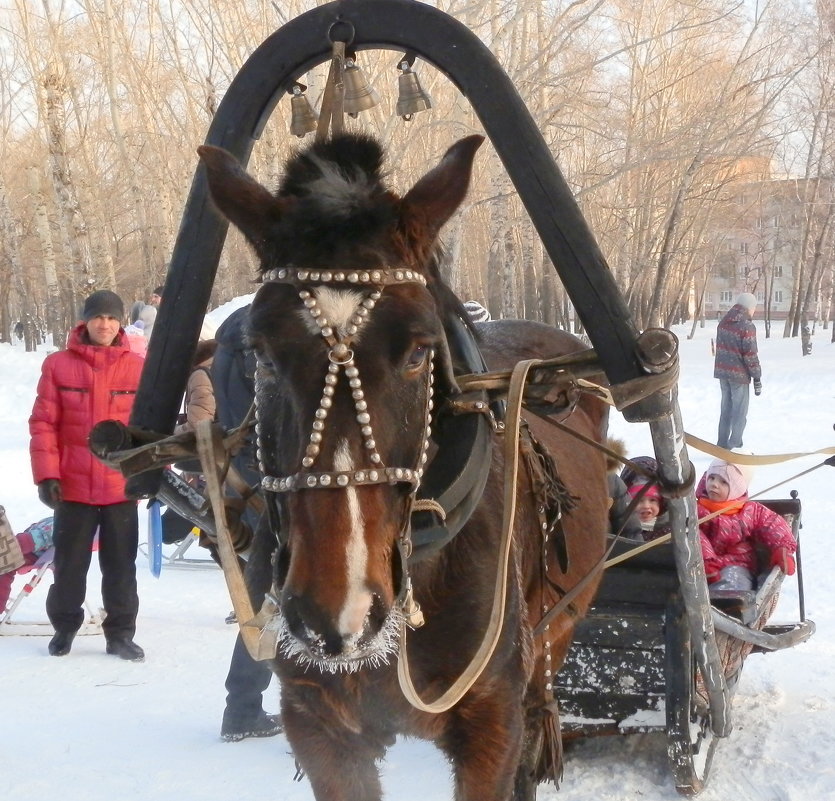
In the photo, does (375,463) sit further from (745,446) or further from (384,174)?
(745,446)

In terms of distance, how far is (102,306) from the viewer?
5.86m

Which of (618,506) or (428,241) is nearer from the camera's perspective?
(428,241)

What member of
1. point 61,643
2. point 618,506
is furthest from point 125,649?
point 618,506

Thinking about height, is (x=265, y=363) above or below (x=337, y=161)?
below

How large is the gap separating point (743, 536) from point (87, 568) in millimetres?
3792

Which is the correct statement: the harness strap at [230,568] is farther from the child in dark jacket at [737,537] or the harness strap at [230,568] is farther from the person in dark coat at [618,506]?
the child in dark jacket at [737,537]

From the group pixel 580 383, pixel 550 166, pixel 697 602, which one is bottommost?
pixel 697 602

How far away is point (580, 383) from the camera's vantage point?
9.77ft

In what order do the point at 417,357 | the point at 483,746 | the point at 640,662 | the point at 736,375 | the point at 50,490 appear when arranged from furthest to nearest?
1. the point at 736,375
2. the point at 50,490
3. the point at 640,662
4. the point at 483,746
5. the point at 417,357

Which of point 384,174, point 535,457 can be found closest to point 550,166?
point 384,174

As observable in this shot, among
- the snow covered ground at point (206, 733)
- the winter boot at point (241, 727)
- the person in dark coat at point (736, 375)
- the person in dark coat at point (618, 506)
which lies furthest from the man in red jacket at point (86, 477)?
the person in dark coat at point (736, 375)

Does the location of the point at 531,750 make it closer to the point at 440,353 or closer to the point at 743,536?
the point at 440,353

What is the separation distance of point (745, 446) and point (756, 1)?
42.8ft

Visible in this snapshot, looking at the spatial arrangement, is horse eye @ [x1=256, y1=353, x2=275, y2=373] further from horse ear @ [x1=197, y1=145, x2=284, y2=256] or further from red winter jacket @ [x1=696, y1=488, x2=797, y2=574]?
red winter jacket @ [x1=696, y1=488, x2=797, y2=574]
